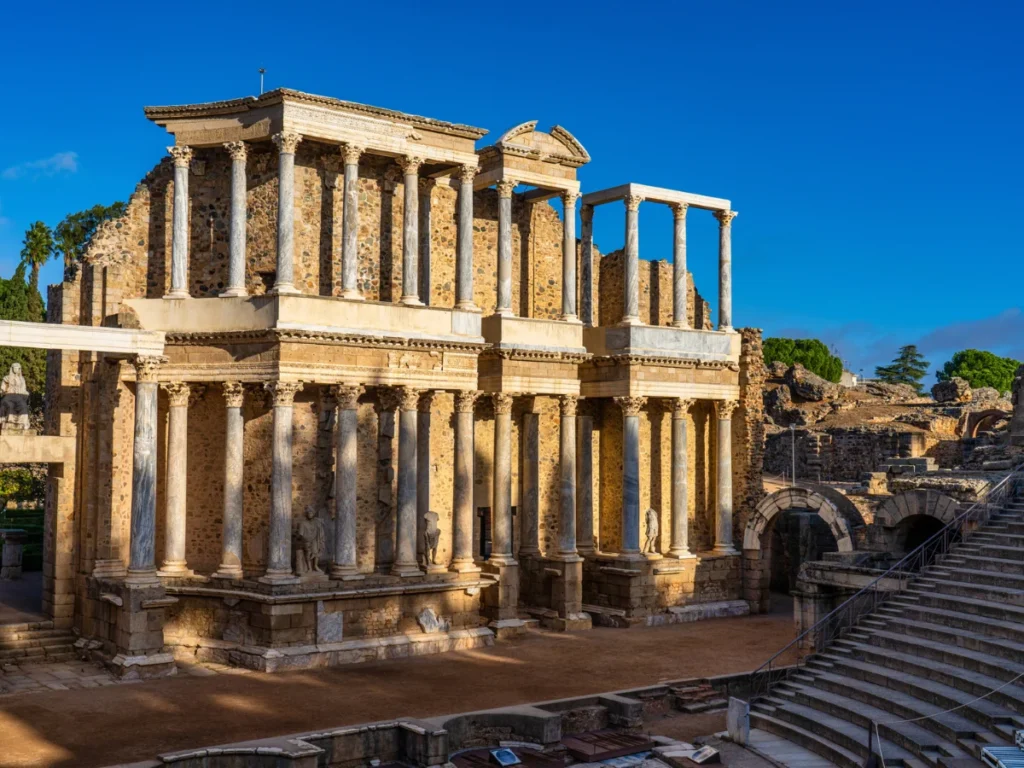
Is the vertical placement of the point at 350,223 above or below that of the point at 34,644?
above

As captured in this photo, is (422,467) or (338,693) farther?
(422,467)

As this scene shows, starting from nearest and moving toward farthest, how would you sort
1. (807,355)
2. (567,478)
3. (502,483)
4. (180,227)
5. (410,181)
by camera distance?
(180,227)
(410,181)
(502,483)
(567,478)
(807,355)

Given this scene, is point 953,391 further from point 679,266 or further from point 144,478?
point 144,478

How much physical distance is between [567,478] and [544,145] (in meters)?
8.68

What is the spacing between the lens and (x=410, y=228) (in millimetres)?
26719

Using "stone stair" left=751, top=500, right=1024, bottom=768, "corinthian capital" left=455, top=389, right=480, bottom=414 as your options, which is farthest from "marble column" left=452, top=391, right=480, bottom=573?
"stone stair" left=751, top=500, right=1024, bottom=768

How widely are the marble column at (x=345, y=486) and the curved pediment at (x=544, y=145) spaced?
786 cm

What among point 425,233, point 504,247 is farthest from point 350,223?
point 504,247

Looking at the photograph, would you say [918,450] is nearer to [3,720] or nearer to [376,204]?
[376,204]

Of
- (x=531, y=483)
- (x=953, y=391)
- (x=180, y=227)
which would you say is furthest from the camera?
(x=953, y=391)

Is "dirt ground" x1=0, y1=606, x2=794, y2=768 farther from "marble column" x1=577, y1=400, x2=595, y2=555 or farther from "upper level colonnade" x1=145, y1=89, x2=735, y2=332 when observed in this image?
"upper level colonnade" x1=145, y1=89, x2=735, y2=332

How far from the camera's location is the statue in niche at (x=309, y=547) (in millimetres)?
24656

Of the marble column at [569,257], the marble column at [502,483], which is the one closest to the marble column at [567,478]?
the marble column at [502,483]

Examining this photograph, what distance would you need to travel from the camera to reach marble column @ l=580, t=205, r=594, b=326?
3219cm
